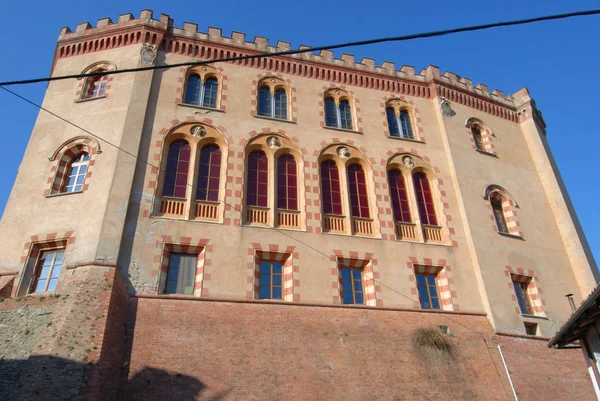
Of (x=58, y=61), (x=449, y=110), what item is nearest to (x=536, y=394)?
(x=449, y=110)

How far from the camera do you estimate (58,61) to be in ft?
69.3

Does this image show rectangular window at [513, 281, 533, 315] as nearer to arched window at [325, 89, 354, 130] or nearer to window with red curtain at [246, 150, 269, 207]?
arched window at [325, 89, 354, 130]

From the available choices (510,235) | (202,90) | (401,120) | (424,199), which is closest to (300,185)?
(424,199)

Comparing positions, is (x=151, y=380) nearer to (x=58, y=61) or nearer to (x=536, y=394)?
(x=536, y=394)

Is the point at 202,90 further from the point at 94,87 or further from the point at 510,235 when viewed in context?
the point at 510,235

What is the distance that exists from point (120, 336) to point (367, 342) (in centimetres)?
768

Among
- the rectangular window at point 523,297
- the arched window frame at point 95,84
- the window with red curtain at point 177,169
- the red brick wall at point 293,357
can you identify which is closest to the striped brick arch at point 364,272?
the red brick wall at point 293,357

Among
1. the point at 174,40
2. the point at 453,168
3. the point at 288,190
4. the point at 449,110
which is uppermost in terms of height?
the point at 174,40

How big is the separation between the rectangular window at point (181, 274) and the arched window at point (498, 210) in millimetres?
13506

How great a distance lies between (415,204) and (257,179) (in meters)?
6.83

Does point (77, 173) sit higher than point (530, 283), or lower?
higher

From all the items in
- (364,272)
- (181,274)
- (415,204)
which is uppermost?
(415,204)

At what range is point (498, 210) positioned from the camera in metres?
21.8

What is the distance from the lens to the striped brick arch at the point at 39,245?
15.4 metres
